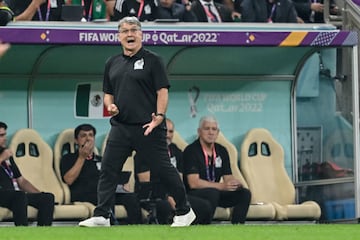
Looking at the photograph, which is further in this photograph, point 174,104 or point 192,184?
point 174,104

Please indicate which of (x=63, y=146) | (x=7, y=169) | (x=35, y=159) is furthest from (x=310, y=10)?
(x=7, y=169)

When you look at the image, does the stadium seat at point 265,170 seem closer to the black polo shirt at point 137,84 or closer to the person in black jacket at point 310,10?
the person in black jacket at point 310,10

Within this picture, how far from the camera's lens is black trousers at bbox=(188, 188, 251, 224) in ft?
51.4

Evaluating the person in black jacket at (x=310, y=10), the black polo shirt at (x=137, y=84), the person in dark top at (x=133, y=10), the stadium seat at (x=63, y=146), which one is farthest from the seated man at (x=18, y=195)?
the person in black jacket at (x=310, y=10)

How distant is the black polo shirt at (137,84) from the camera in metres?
12.5

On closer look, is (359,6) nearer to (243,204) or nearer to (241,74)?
(241,74)

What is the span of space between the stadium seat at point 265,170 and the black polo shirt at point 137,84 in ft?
15.3

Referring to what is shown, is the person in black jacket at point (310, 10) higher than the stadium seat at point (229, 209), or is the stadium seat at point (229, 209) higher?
the person in black jacket at point (310, 10)

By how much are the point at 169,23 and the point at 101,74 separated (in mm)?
1293

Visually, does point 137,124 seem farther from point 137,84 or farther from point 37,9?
point 37,9

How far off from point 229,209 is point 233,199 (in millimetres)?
191

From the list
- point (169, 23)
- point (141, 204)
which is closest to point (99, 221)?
point (141, 204)

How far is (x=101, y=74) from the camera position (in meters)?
16.9

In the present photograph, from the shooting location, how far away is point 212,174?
1628 cm
